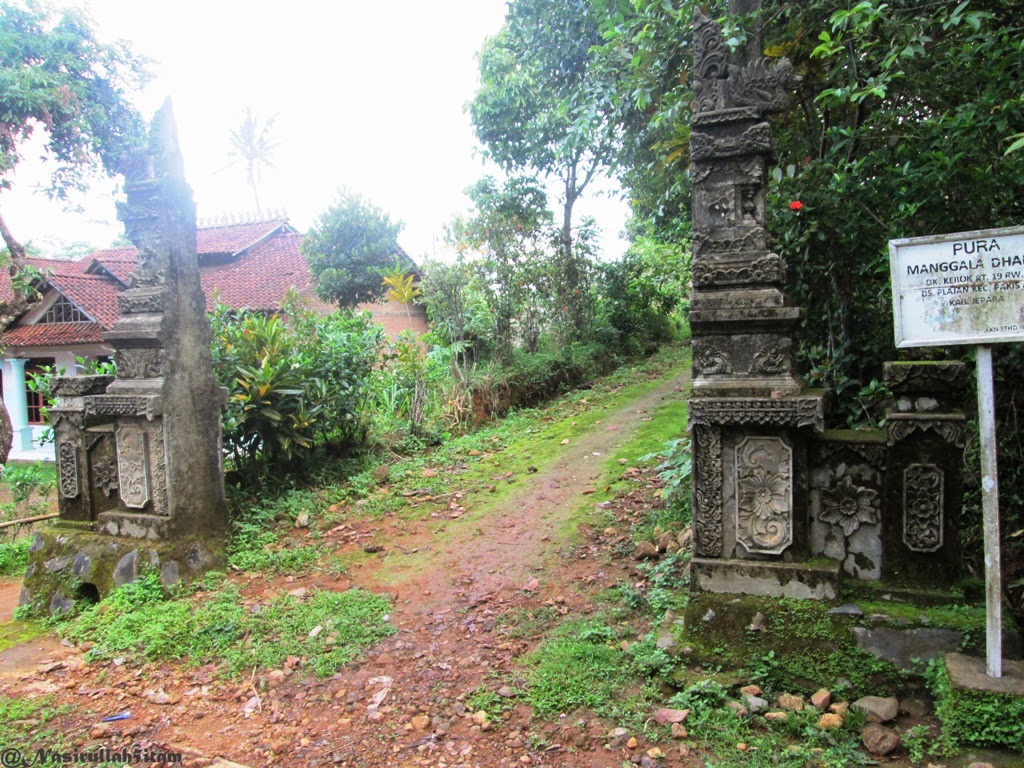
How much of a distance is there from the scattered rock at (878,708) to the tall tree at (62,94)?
10.1 m

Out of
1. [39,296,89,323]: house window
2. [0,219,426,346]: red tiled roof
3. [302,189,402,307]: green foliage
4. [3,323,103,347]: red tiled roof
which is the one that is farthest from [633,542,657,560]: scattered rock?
[39,296,89,323]: house window

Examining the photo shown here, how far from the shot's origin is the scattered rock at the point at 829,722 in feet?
9.46

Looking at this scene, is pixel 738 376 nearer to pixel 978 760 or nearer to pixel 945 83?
pixel 978 760

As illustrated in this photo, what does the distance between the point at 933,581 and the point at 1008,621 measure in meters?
0.32

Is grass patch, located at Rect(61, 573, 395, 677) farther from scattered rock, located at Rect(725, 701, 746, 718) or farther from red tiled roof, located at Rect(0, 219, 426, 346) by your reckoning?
red tiled roof, located at Rect(0, 219, 426, 346)

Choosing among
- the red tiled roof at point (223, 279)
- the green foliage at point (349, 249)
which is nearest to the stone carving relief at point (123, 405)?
the red tiled roof at point (223, 279)

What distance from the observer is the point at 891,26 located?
12.8 feet

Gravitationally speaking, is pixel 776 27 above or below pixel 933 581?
above

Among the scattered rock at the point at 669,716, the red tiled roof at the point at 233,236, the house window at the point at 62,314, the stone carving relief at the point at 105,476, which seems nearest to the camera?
the scattered rock at the point at 669,716

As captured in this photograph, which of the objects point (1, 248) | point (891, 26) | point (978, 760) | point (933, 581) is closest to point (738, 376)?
point (933, 581)

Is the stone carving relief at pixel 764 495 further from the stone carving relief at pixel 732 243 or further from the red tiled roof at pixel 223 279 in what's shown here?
the red tiled roof at pixel 223 279

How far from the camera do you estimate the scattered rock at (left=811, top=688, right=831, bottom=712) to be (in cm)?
302

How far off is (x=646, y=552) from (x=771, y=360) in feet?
6.38

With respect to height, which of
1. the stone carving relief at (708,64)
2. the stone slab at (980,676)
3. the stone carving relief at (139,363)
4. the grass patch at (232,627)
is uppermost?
the stone carving relief at (708,64)
